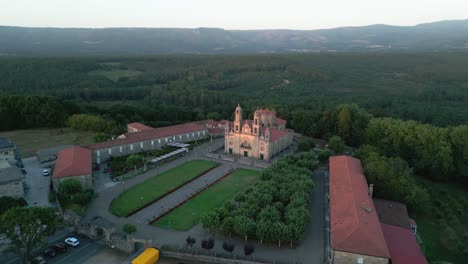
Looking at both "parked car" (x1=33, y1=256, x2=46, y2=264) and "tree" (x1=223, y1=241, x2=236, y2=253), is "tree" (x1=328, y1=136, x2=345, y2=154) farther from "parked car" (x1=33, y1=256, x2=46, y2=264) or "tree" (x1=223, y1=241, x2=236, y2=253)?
"parked car" (x1=33, y1=256, x2=46, y2=264)

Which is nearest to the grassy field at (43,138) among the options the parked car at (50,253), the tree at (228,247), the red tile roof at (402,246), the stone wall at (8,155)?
the stone wall at (8,155)

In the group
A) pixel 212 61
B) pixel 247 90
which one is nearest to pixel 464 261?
pixel 247 90

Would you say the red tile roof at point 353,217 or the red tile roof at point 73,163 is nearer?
the red tile roof at point 353,217

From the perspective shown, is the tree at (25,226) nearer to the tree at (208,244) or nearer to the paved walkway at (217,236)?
the paved walkway at (217,236)

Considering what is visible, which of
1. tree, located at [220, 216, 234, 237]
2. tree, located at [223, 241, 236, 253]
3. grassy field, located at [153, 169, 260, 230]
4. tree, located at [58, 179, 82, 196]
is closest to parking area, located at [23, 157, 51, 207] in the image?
tree, located at [58, 179, 82, 196]

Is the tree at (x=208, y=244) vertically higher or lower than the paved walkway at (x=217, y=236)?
higher

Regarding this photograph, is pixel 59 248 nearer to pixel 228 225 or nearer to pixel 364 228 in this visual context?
pixel 228 225

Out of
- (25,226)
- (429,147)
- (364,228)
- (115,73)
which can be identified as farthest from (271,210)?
(115,73)
